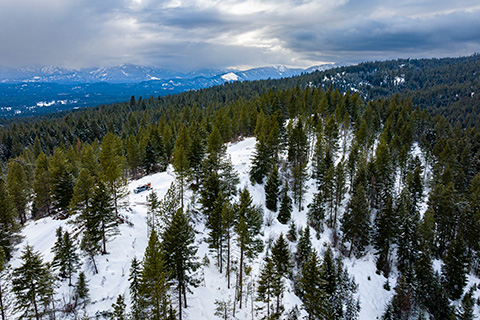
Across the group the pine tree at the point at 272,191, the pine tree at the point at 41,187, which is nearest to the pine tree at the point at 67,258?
the pine tree at the point at 41,187

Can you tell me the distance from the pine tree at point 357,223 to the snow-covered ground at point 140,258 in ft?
9.16

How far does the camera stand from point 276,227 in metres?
46.4

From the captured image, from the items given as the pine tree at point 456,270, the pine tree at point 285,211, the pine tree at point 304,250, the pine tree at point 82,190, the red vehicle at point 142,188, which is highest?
the pine tree at point 82,190

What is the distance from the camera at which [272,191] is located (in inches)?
1900

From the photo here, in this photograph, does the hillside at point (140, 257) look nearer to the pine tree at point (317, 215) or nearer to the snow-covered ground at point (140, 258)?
the snow-covered ground at point (140, 258)

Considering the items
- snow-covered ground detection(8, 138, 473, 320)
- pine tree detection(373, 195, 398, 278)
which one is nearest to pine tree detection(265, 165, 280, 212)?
snow-covered ground detection(8, 138, 473, 320)

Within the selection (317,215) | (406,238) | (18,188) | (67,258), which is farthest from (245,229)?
(18,188)

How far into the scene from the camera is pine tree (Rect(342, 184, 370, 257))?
4416 cm

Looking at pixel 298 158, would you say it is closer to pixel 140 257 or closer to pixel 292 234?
pixel 292 234

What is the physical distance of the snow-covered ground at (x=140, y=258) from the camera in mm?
26984

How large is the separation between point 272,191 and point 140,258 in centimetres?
2572

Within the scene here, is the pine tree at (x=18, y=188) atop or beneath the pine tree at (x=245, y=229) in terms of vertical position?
atop

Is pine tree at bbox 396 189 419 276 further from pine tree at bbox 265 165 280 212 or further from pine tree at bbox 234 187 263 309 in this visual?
pine tree at bbox 234 187 263 309

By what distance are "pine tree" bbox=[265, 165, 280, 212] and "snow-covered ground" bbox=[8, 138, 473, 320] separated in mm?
1395
